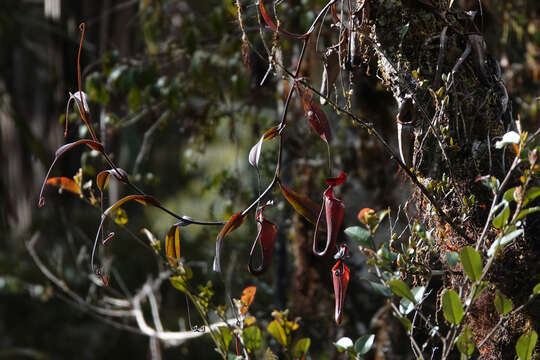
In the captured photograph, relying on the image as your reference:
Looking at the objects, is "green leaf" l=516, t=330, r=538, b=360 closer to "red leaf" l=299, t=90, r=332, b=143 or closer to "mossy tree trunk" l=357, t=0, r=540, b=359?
"mossy tree trunk" l=357, t=0, r=540, b=359

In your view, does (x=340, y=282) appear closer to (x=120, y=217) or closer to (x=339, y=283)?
(x=339, y=283)

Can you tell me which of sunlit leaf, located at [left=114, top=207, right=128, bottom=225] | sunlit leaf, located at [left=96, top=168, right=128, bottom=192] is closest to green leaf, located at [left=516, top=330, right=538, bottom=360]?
sunlit leaf, located at [left=96, top=168, right=128, bottom=192]

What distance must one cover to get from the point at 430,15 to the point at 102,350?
119 inches

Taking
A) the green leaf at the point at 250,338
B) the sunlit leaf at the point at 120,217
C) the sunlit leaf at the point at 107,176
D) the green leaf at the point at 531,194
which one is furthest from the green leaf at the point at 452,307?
the sunlit leaf at the point at 120,217

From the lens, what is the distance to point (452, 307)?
1.82 ft

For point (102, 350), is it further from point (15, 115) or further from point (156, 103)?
point (156, 103)

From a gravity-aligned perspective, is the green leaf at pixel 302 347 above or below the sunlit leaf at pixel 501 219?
below

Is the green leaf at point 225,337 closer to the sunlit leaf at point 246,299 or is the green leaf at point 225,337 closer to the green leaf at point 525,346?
the sunlit leaf at point 246,299

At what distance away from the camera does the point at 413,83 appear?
728mm

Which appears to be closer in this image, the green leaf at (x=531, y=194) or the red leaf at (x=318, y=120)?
the green leaf at (x=531, y=194)

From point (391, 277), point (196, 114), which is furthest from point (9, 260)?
point (391, 277)

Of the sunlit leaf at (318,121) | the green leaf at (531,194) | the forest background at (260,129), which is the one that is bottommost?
the forest background at (260,129)

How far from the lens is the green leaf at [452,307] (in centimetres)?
55

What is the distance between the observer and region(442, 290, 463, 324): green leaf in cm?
55
